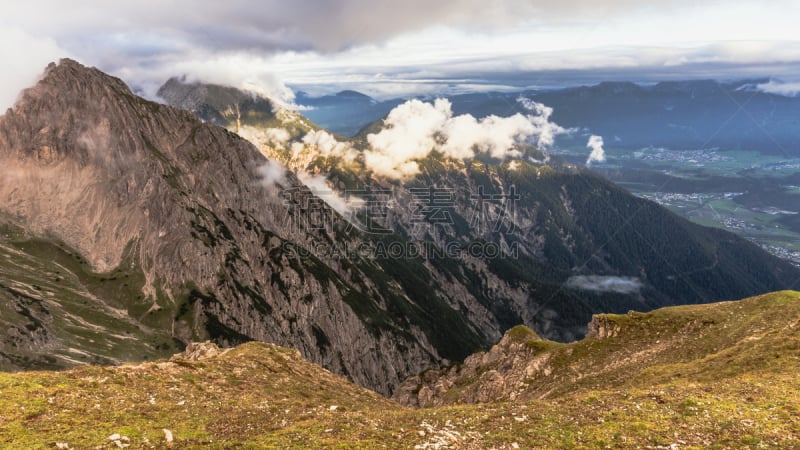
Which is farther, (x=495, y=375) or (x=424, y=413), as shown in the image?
(x=495, y=375)

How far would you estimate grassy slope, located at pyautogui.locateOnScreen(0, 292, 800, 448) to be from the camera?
1391 inches

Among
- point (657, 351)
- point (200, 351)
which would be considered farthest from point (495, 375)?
point (200, 351)

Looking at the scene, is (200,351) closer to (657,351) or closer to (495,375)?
(495,375)

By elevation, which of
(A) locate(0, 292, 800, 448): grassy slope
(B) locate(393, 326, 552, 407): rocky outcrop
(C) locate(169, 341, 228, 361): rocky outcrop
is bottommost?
(B) locate(393, 326, 552, 407): rocky outcrop

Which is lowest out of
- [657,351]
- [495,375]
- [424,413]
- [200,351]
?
[495,375]

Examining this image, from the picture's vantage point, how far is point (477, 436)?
37.5 metres

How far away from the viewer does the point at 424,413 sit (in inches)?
1871

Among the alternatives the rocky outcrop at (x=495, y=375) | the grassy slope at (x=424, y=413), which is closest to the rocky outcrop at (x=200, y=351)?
the grassy slope at (x=424, y=413)

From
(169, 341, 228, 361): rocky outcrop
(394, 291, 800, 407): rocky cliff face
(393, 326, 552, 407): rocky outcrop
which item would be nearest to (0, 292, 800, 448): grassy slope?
(394, 291, 800, 407): rocky cliff face

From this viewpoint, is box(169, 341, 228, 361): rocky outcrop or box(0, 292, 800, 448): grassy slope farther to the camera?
box(169, 341, 228, 361): rocky outcrop

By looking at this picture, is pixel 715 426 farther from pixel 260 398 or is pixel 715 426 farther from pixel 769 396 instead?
pixel 260 398

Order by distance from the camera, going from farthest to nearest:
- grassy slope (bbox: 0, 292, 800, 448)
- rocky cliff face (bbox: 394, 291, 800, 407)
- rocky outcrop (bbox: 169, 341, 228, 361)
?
rocky outcrop (bbox: 169, 341, 228, 361) → rocky cliff face (bbox: 394, 291, 800, 407) → grassy slope (bbox: 0, 292, 800, 448)

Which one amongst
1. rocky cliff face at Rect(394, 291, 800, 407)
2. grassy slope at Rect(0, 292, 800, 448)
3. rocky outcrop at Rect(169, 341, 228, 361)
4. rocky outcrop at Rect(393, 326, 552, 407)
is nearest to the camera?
grassy slope at Rect(0, 292, 800, 448)

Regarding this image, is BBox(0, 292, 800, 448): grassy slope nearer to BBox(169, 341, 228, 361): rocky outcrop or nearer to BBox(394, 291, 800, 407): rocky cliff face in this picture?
BBox(394, 291, 800, 407): rocky cliff face
